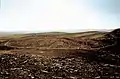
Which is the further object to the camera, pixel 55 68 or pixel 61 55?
pixel 61 55

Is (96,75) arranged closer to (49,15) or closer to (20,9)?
(49,15)

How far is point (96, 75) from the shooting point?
267 centimetres

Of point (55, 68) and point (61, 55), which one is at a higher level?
point (61, 55)

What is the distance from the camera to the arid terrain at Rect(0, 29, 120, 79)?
9.00ft

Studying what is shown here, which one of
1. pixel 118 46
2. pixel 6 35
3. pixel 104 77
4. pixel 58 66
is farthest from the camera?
pixel 6 35

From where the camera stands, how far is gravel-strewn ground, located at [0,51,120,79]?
2.70 metres

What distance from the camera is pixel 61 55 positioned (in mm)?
3006

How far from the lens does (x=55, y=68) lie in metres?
2.83

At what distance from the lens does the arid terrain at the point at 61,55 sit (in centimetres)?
274

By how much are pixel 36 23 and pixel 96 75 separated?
1.29 m

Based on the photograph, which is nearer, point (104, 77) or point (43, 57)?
point (104, 77)

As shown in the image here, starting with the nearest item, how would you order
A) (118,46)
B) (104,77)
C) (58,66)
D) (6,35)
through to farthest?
(104,77) < (58,66) < (118,46) < (6,35)

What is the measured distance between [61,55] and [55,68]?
24 cm

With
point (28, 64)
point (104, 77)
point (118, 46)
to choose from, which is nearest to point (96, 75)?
point (104, 77)
